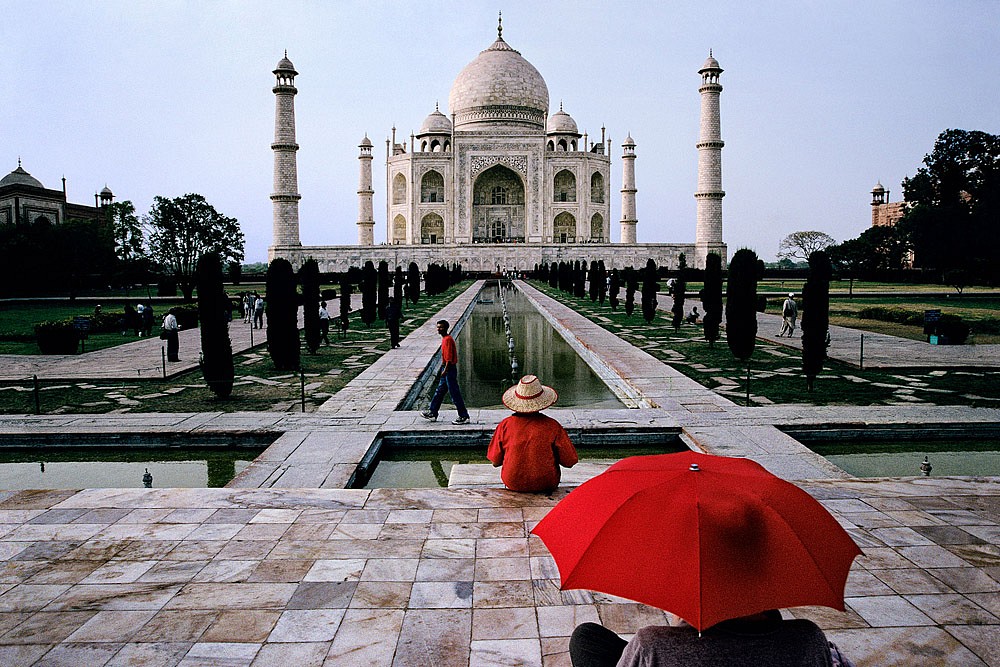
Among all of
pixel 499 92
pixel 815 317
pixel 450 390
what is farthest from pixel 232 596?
pixel 499 92

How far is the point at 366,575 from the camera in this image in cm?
301

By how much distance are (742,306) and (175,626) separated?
8565 mm

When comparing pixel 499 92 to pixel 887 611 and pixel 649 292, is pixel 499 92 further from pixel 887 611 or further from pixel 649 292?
pixel 887 611

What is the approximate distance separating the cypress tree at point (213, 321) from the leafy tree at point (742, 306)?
6.46 m

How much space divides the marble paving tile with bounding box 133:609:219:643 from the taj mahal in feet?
128

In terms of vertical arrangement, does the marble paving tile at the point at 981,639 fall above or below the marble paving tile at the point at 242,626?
below

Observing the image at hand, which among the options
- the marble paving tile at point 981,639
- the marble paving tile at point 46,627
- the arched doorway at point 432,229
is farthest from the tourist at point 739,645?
the arched doorway at point 432,229

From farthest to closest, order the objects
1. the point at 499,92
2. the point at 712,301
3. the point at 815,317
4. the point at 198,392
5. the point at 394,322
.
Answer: the point at 499,92 < the point at 712,301 < the point at 394,322 < the point at 815,317 < the point at 198,392

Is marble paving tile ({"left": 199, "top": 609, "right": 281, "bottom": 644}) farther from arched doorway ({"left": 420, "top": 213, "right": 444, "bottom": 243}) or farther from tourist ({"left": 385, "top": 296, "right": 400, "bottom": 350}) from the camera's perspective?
arched doorway ({"left": 420, "top": 213, "right": 444, "bottom": 243})

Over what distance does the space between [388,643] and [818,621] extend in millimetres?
1554

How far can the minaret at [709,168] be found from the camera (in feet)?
119

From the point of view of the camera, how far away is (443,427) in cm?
596

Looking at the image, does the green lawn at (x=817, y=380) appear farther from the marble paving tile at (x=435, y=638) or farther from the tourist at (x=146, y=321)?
the tourist at (x=146, y=321)

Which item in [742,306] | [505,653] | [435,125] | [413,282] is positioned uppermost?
[435,125]
